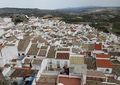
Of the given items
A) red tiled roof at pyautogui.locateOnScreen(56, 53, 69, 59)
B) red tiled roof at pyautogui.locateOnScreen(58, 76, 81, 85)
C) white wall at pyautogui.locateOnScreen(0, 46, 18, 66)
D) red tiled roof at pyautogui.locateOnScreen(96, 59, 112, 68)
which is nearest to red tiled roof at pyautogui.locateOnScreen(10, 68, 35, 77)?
white wall at pyautogui.locateOnScreen(0, 46, 18, 66)

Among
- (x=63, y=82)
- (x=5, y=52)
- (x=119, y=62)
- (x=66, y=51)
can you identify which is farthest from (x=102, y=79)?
(x=5, y=52)

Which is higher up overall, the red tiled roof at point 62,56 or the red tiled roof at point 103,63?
the red tiled roof at point 62,56

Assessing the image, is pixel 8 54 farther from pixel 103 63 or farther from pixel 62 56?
pixel 103 63

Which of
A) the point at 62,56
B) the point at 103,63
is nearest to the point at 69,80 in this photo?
the point at 62,56

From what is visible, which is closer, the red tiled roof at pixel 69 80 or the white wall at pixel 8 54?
the red tiled roof at pixel 69 80

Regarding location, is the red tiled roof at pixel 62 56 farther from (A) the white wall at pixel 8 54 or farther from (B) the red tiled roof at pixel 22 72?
(A) the white wall at pixel 8 54

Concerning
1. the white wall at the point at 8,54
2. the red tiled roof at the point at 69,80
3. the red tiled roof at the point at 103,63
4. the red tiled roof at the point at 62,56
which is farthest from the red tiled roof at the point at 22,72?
the red tiled roof at the point at 103,63

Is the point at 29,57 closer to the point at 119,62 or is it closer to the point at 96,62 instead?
the point at 96,62

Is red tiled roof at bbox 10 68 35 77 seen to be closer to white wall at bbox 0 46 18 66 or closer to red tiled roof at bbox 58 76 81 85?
white wall at bbox 0 46 18 66
